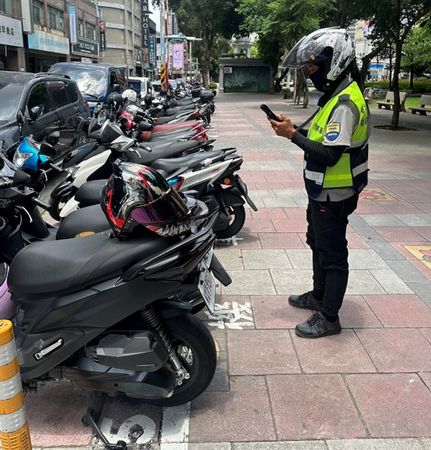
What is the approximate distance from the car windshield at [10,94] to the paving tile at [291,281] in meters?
4.29

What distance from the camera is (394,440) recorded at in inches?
94.3

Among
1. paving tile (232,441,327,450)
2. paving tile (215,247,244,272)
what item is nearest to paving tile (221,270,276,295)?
paving tile (215,247,244,272)

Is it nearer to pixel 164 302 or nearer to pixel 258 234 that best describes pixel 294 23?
pixel 258 234

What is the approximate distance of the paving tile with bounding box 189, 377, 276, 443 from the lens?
244cm

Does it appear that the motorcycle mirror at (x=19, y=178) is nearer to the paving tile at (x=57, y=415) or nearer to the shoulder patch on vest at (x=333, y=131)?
the paving tile at (x=57, y=415)

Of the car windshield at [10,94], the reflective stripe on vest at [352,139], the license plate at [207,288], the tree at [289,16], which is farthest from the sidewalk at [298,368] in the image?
the tree at [289,16]

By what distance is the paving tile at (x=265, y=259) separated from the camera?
4500 millimetres

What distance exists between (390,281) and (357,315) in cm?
73

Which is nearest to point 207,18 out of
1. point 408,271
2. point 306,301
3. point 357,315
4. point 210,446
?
point 408,271

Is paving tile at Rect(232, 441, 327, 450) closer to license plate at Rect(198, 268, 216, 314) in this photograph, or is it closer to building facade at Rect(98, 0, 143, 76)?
license plate at Rect(198, 268, 216, 314)

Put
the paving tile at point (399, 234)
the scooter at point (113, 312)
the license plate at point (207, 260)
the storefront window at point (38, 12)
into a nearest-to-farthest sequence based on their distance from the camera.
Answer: the scooter at point (113, 312), the license plate at point (207, 260), the paving tile at point (399, 234), the storefront window at point (38, 12)

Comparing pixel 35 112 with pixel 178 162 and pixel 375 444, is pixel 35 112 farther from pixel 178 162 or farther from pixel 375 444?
pixel 375 444

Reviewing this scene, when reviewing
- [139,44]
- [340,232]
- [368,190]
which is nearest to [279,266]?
[340,232]

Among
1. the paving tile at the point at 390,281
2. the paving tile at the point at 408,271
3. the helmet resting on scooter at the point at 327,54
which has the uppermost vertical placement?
the helmet resting on scooter at the point at 327,54
